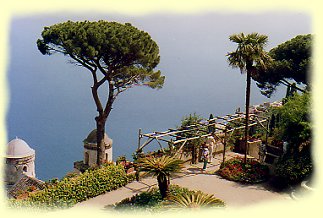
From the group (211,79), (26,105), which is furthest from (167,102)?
(26,105)

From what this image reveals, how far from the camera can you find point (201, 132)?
66.1 feet

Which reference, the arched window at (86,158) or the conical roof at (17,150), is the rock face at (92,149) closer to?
the arched window at (86,158)

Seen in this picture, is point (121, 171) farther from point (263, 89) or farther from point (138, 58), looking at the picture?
point (263, 89)

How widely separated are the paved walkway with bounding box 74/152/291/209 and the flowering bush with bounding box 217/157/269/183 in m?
0.30

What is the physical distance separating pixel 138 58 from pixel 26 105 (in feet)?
422

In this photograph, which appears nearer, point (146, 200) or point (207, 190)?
point (146, 200)

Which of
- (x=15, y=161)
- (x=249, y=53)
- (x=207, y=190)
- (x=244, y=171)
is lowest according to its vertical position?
(x=15, y=161)

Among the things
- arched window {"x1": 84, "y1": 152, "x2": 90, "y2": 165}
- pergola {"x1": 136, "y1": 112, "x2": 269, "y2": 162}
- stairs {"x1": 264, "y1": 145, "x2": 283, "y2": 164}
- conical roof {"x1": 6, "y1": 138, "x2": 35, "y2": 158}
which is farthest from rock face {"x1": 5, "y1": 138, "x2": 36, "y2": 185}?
stairs {"x1": 264, "y1": 145, "x2": 283, "y2": 164}

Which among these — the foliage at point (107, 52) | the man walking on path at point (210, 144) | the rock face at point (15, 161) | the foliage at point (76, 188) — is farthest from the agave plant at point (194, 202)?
the rock face at point (15, 161)

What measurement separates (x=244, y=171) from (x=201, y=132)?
319 cm

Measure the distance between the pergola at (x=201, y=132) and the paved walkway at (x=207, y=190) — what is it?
4.08 ft

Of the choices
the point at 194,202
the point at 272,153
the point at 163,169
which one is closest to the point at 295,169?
the point at 272,153

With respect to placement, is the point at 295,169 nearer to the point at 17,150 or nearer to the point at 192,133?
the point at 192,133

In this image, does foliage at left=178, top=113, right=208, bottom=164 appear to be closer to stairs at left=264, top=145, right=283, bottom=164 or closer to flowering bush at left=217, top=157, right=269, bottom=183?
flowering bush at left=217, top=157, right=269, bottom=183
